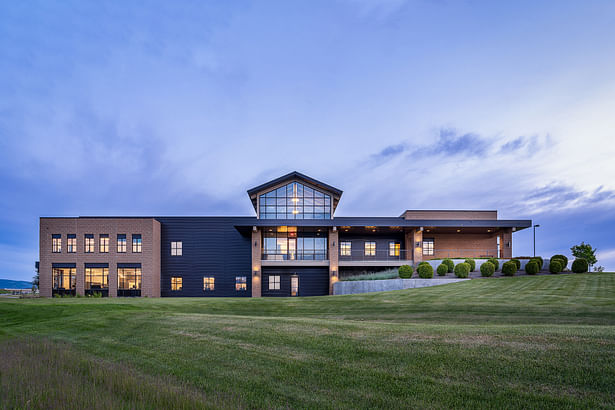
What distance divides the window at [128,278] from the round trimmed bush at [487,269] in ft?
94.1

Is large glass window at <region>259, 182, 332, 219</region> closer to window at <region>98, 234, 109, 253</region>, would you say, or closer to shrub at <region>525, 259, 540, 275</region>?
window at <region>98, 234, 109, 253</region>

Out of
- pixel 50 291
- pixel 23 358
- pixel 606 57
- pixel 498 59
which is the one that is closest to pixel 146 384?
pixel 23 358

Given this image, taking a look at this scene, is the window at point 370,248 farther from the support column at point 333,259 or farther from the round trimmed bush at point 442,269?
the round trimmed bush at point 442,269

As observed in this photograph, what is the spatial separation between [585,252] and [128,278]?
169 ft

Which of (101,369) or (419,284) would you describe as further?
(419,284)

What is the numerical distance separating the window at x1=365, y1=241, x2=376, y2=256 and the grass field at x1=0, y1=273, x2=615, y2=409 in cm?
2345

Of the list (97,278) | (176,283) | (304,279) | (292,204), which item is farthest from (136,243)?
(304,279)

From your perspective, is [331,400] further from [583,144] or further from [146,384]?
[583,144]

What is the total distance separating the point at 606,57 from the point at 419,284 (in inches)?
694

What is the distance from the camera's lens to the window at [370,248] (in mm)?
35469

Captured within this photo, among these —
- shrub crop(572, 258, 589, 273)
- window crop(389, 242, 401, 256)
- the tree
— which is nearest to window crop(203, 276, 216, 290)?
window crop(389, 242, 401, 256)

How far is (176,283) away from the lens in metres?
32.9

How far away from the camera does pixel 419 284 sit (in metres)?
26.4

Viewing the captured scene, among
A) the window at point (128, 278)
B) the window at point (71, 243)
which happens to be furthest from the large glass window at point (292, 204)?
the window at point (71, 243)
